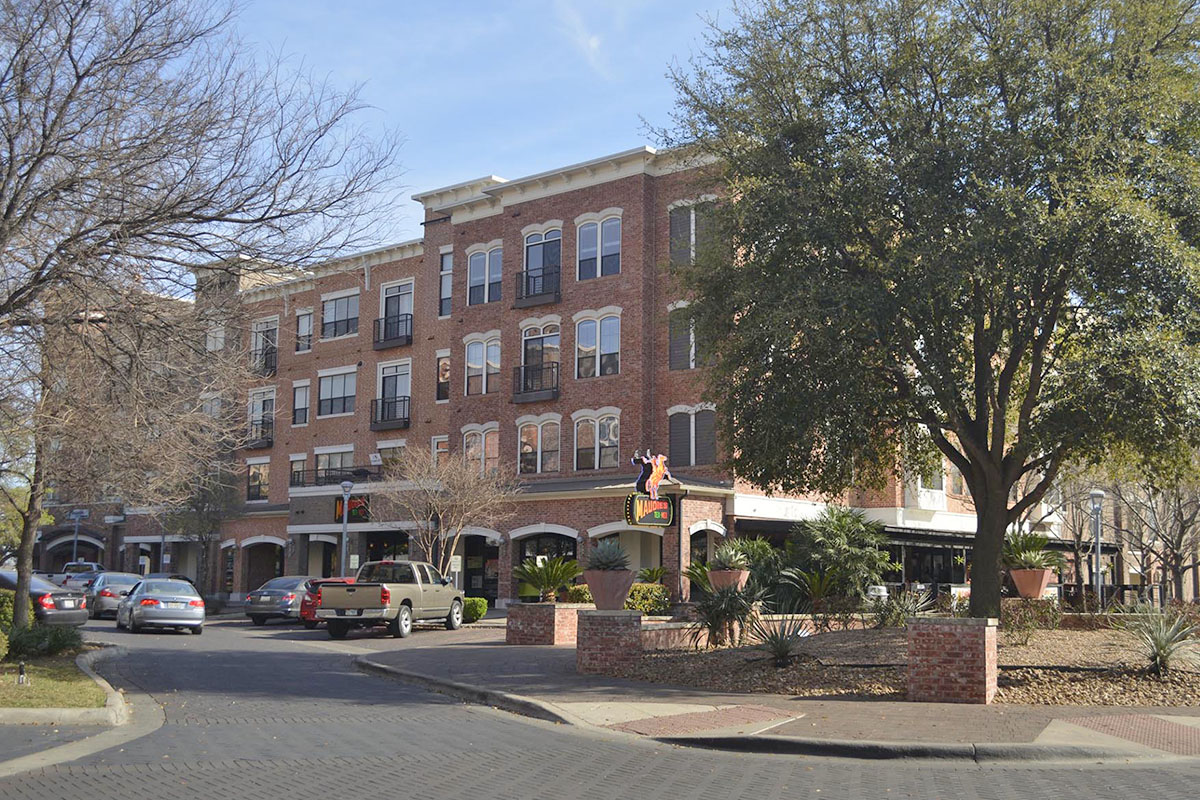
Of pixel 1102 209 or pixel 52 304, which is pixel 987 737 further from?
pixel 52 304

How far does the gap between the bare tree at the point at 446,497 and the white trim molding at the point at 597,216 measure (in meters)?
9.53

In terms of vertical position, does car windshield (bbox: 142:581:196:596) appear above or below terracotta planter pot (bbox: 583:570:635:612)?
below

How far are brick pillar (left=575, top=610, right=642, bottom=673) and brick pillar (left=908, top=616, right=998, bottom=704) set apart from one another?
453 cm

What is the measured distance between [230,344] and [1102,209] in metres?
12.4

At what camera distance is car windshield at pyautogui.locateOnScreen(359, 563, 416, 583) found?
Answer: 91.0 ft

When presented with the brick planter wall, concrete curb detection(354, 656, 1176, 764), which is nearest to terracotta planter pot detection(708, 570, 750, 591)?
the brick planter wall

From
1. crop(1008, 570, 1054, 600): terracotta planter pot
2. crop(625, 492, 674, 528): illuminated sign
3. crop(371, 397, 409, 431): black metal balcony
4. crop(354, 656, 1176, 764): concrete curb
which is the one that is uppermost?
crop(371, 397, 409, 431): black metal balcony

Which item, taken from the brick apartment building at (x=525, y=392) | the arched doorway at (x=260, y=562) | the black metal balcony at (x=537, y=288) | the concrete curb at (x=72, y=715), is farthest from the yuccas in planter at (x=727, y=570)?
the arched doorway at (x=260, y=562)

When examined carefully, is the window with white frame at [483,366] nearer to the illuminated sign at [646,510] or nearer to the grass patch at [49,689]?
the illuminated sign at [646,510]

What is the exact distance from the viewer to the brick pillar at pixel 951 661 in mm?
13430

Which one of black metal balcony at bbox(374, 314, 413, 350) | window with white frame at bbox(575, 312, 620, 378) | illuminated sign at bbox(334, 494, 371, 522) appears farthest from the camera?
black metal balcony at bbox(374, 314, 413, 350)

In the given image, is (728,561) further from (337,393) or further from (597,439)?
(337,393)

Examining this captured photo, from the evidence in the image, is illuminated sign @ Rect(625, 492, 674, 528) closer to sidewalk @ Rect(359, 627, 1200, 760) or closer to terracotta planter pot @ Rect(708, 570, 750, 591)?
terracotta planter pot @ Rect(708, 570, 750, 591)

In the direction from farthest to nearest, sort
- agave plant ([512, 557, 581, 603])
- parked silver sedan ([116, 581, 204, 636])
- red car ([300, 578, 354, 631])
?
red car ([300, 578, 354, 631]) → parked silver sedan ([116, 581, 204, 636]) → agave plant ([512, 557, 581, 603])
